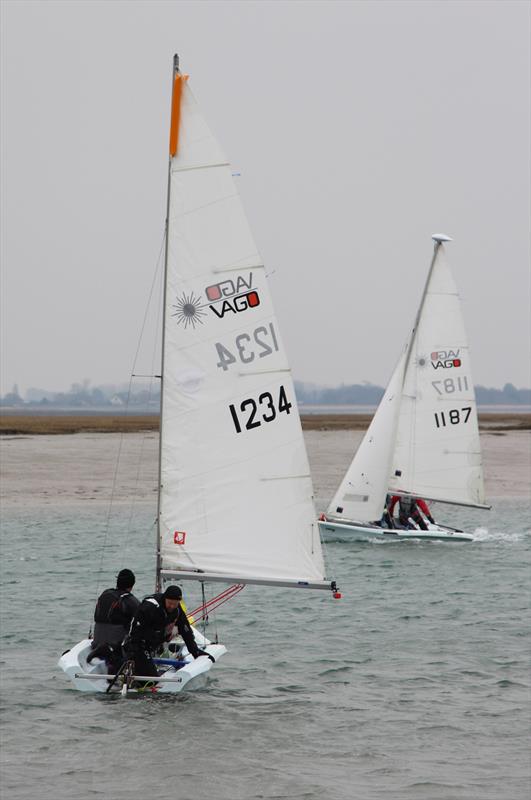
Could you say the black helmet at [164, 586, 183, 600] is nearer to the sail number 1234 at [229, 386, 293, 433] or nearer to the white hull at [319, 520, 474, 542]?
the sail number 1234 at [229, 386, 293, 433]

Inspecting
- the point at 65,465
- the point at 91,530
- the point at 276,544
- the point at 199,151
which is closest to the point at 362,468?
the point at 91,530

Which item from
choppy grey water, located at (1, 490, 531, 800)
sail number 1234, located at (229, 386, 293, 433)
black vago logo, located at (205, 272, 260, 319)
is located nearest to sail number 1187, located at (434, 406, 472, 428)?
choppy grey water, located at (1, 490, 531, 800)

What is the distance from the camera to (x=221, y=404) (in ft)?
52.3

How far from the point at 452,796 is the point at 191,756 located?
10.6ft

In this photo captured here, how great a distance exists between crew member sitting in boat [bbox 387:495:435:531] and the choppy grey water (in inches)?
229

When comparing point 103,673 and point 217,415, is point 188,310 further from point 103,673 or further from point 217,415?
point 103,673

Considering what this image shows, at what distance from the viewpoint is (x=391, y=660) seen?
1878 cm

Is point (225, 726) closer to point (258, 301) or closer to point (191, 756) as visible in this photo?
point (191, 756)

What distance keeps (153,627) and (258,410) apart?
11.1 feet

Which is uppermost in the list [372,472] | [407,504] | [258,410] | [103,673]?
[258,410]

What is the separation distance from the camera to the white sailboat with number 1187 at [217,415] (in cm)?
1541

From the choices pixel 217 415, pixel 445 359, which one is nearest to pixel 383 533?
pixel 445 359

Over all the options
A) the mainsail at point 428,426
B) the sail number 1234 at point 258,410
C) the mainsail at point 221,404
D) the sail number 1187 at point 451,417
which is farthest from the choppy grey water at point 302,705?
the sail number 1187 at point 451,417

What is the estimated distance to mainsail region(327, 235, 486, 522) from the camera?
31969mm
